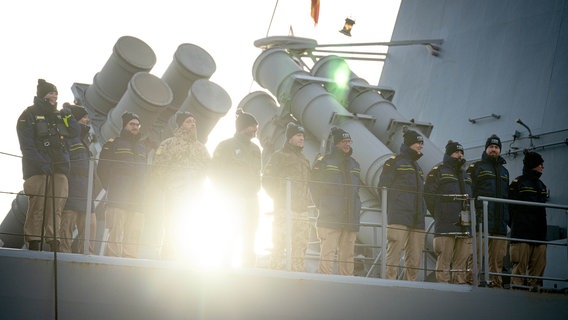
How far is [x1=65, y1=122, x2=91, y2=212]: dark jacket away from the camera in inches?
338

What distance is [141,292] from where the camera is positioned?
24.6ft

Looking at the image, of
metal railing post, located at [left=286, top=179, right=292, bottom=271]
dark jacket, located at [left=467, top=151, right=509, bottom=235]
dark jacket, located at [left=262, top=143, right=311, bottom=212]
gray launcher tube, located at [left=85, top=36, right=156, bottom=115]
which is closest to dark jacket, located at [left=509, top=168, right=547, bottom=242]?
dark jacket, located at [left=467, top=151, right=509, bottom=235]

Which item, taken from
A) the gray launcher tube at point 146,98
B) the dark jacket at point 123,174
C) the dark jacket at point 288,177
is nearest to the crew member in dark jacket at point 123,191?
the dark jacket at point 123,174

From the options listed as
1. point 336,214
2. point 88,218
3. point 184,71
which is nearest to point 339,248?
point 336,214

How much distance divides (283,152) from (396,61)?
6298 mm

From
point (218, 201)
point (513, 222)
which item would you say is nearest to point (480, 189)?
point (513, 222)

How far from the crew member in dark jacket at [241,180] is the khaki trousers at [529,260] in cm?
271

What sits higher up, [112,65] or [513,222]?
[112,65]

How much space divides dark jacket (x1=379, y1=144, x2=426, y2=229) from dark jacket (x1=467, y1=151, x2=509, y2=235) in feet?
2.22

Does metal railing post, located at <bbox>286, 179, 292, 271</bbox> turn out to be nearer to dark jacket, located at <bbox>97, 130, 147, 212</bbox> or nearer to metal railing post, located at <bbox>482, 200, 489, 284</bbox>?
dark jacket, located at <bbox>97, 130, 147, 212</bbox>

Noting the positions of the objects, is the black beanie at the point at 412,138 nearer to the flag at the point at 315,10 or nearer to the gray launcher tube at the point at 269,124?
the gray launcher tube at the point at 269,124

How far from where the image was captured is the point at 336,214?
8461mm

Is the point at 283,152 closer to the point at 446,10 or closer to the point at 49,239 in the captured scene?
the point at 49,239

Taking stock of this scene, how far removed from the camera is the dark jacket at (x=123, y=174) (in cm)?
857
